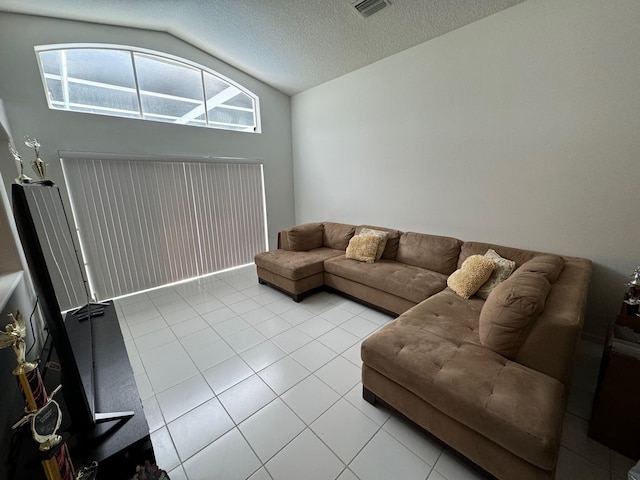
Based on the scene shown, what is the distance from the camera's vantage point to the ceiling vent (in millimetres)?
2350

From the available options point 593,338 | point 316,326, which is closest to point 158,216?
point 316,326

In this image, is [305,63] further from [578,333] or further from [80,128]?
[578,333]

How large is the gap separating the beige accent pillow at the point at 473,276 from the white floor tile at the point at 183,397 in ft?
7.14

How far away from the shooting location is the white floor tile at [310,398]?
1.64 m

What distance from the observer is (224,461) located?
1.38 m

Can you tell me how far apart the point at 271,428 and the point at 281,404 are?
0.17 m

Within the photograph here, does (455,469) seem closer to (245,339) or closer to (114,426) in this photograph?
(114,426)

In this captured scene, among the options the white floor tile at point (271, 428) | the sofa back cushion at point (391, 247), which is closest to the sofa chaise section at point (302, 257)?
the sofa back cushion at point (391, 247)

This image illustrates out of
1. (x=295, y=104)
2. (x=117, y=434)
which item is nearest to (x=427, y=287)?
(x=117, y=434)

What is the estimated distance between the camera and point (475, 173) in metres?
2.72

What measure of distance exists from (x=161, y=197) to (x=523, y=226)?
426 centimetres

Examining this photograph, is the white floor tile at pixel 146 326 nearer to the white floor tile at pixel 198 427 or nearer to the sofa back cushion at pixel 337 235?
the white floor tile at pixel 198 427

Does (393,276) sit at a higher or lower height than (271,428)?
higher

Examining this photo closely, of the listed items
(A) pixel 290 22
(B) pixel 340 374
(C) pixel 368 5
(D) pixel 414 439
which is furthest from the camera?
(A) pixel 290 22
